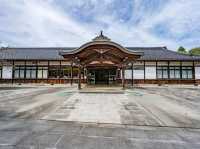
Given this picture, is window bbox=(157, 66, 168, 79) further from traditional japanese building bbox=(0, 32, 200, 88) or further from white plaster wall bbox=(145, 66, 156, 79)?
white plaster wall bbox=(145, 66, 156, 79)

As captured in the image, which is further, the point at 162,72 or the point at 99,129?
the point at 162,72

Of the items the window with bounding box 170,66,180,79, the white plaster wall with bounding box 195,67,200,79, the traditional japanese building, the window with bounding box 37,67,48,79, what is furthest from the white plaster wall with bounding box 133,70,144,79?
the window with bounding box 37,67,48,79

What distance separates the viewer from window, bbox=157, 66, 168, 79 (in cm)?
2252

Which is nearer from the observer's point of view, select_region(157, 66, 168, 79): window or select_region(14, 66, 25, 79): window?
select_region(157, 66, 168, 79): window

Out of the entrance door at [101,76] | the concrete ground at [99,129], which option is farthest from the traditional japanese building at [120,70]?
the concrete ground at [99,129]

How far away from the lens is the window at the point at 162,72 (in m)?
22.5

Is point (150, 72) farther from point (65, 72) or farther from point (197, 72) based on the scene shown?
point (65, 72)

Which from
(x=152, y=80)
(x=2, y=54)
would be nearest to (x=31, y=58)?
(x=2, y=54)

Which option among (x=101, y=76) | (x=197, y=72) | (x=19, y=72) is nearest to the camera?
(x=101, y=76)

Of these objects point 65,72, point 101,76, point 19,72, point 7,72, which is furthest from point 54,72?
point 101,76

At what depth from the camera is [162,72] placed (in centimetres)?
2261

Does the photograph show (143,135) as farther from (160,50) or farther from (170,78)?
(160,50)

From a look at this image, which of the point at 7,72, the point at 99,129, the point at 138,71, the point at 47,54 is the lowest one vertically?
the point at 99,129

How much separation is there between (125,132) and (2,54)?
84.3 feet
